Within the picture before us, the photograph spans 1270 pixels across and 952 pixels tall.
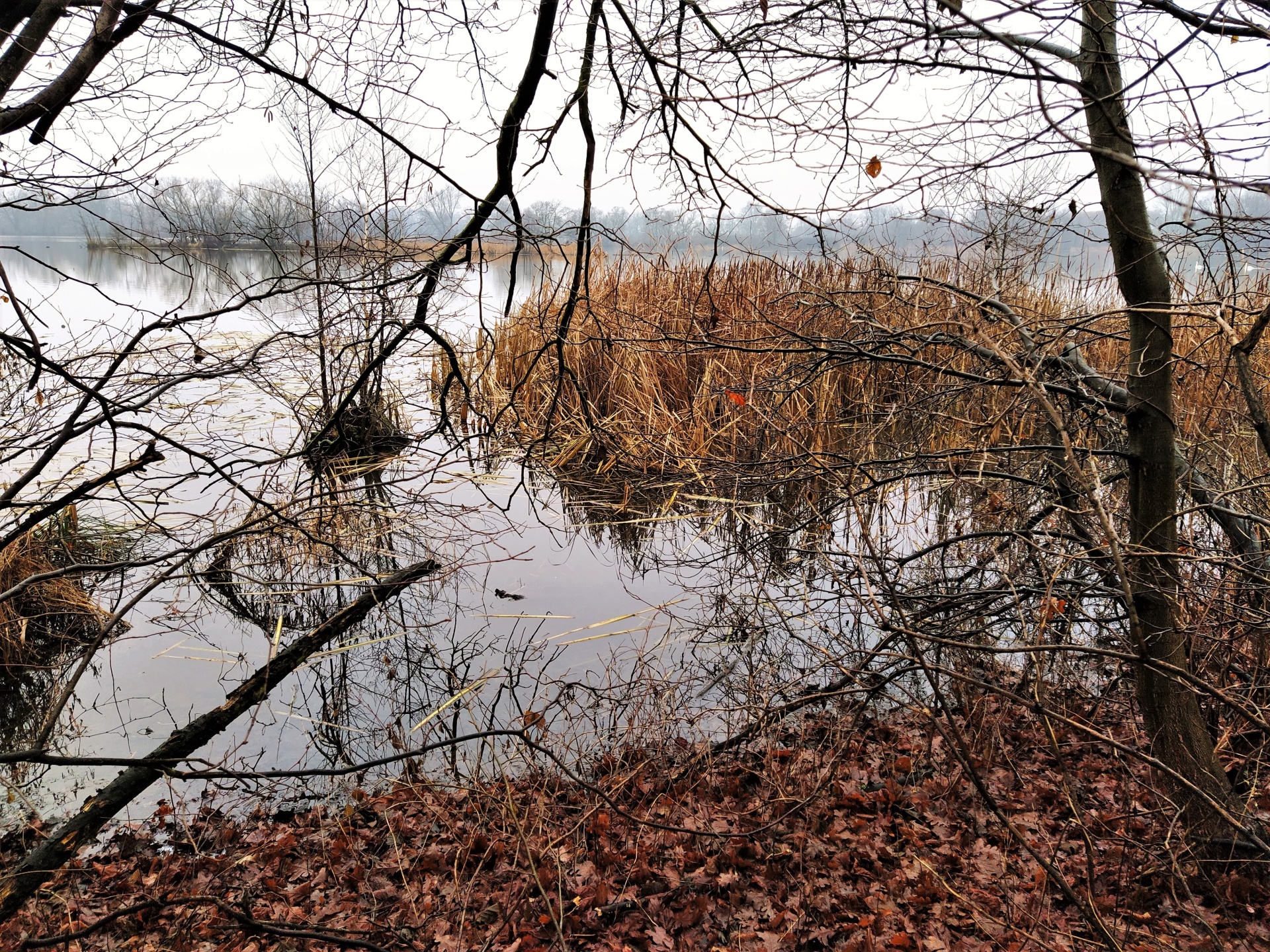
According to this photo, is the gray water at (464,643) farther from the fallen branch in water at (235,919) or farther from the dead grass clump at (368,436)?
the fallen branch in water at (235,919)

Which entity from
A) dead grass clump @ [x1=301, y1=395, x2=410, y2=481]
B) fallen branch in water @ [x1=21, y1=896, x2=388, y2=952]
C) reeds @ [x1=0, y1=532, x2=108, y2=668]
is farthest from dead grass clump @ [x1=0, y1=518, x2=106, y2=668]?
fallen branch in water @ [x1=21, y1=896, x2=388, y2=952]

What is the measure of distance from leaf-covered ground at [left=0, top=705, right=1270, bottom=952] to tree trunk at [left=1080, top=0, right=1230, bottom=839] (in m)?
0.20

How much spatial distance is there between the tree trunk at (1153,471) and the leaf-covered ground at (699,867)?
202 millimetres

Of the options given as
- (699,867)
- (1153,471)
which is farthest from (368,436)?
(1153,471)

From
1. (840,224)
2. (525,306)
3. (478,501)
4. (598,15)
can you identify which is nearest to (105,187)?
(598,15)

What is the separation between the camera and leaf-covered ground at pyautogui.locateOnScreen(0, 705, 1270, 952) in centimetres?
244

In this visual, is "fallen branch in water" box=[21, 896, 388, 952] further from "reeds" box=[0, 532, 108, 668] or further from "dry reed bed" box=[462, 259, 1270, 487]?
"dry reed bed" box=[462, 259, 1270, 487]

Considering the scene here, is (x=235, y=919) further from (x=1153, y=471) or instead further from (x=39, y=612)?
(x=39, y=612)

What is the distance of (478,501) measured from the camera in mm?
6527

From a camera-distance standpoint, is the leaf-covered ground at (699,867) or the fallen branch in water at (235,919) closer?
the fallen branch in water at (235,919)

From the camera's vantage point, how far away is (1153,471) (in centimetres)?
247

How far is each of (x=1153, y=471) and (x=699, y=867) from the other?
1.93 metres

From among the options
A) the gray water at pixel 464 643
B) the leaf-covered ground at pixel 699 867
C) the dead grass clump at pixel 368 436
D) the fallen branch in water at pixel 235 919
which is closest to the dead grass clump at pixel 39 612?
the gray water at pixel 464 643

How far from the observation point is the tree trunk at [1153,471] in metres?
2.36
